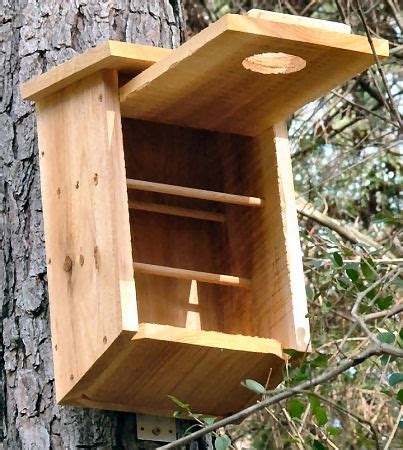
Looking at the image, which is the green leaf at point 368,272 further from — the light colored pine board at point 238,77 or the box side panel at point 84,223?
the box side panel at point 84,223

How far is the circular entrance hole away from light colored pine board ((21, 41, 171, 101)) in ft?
0.55

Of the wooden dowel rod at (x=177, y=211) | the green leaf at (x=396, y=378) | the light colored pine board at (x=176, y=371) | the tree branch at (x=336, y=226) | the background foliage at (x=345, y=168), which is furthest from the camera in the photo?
the tree branch at (x=336, y=226)

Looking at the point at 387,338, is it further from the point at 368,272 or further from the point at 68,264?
the point at 68,264

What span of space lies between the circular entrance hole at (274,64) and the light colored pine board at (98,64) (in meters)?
0.17

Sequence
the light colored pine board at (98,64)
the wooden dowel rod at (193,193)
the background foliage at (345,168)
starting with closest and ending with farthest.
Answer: the light colored pine board at (98,64) → the wooden dowel rod at (193,193) → the background foliage at (345,168)

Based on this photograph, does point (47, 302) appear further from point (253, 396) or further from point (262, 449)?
point (262, 449)

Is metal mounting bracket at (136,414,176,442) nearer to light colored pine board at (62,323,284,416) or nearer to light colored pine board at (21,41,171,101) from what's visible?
light colored pine board at (62,323,284,416)

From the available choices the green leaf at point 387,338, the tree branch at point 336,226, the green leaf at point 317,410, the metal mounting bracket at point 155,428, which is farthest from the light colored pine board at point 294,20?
the tree branch at point 336,226

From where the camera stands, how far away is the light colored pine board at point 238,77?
2326 millimetres

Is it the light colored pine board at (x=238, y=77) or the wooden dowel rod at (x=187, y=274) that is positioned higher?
the light colored pine board at (x=238, y=77)

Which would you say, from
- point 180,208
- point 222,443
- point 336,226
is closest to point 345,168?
point 336,226

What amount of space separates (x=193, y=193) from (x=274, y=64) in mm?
310

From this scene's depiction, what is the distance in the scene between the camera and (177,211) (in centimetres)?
280

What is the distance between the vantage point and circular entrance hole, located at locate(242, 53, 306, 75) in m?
2.49
